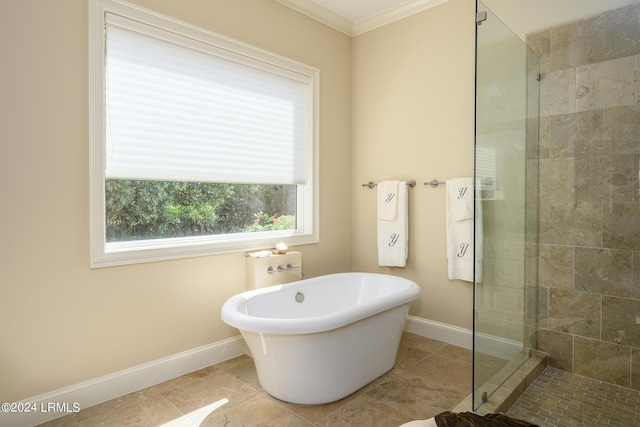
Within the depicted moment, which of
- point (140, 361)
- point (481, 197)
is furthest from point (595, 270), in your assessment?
point (140, 361)

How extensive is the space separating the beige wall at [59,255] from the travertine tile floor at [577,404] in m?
2.02

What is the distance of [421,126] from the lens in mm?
3193

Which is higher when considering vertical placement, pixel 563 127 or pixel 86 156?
pixel 563 127

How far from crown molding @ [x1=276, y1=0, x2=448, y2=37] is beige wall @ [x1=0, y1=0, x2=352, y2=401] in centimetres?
84

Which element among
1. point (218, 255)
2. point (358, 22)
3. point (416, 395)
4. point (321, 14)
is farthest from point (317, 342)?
point (358, 22)

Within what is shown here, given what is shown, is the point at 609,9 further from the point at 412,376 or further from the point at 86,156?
the point at 86,156

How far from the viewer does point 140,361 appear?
2326 millimetres

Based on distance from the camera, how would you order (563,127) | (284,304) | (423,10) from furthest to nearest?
(423,10) → (284,304) → (563,127)

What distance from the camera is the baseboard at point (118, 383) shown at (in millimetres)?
1941

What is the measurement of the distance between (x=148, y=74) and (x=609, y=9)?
262 cm

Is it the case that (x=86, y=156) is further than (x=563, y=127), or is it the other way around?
(x=563, y=127)

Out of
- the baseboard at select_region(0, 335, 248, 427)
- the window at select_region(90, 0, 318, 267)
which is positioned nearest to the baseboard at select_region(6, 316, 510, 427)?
the baseboard at select_region(0, 335, 248, 427)

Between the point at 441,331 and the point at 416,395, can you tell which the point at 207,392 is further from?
the point at 441,331

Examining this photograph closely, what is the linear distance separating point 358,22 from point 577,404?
3.29 meters
